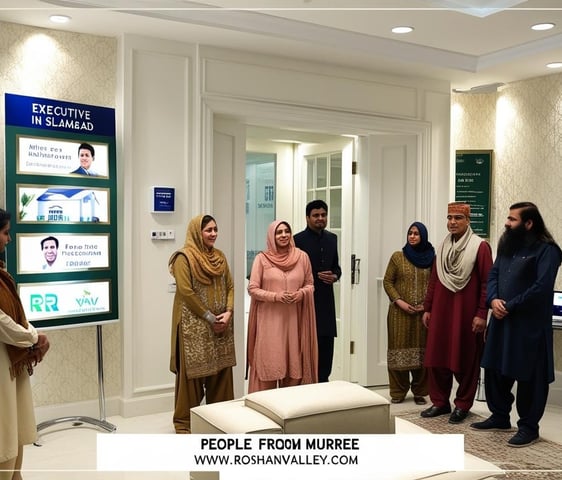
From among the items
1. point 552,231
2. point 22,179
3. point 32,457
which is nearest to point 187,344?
point 32,457

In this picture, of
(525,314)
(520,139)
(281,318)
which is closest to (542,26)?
(520,139)

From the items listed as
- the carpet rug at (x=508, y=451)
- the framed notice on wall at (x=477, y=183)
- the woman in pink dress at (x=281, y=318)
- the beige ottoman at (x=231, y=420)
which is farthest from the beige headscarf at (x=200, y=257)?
the framed notice on wall at (x=477, y=183)

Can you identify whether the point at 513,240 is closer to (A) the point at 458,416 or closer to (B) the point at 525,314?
(B) the point at 525,314

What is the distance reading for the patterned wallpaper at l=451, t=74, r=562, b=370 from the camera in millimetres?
4898

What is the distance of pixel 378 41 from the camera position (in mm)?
4426

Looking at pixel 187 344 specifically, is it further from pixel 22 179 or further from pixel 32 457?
pixel 22 179

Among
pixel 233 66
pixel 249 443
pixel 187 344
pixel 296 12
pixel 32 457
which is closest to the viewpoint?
pixel 249 443

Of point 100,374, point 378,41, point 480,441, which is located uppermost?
point 378,41

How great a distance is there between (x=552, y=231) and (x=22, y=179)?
3807mm

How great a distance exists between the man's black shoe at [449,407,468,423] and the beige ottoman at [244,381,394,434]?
1.86 m

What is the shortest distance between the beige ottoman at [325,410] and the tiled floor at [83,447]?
0.86 ft

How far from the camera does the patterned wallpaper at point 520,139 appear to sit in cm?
490

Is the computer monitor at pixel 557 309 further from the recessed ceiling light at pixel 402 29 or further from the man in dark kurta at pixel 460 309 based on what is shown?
the recessed ceiling light at pixel 402 29

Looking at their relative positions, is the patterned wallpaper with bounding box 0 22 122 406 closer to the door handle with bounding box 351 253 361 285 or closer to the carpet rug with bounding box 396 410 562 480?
→ the door handle with bounding box 351 253 361 285
